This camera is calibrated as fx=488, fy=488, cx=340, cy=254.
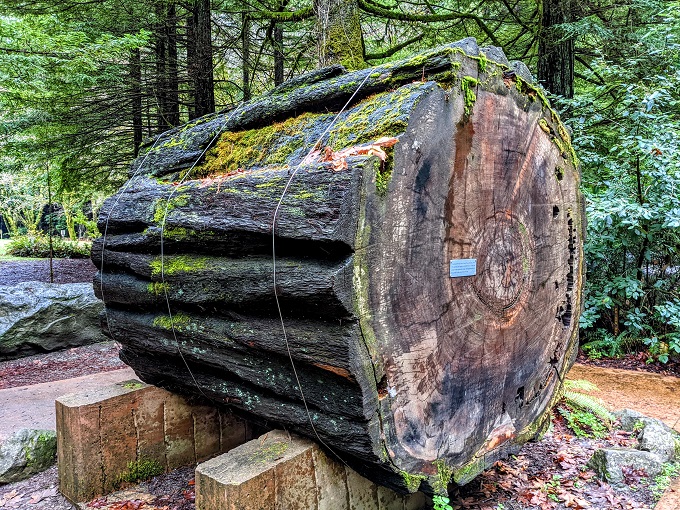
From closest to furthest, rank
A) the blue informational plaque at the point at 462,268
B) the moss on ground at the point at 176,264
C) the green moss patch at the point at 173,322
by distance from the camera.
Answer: the blue informational plaque at the point at 462,268
the moss on ground at the point at 176,264
the green moss patch at the point at 173,322

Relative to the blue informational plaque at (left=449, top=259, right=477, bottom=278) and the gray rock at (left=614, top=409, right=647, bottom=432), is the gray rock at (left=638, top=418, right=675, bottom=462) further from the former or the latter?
the blue informational plaque at (left=449, top=259, right=477, bottom=278)

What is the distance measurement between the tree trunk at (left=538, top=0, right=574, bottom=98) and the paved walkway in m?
6.41

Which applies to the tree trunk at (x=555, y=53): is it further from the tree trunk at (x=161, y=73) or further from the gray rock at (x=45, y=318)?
the gray rock at (x=45, y=318)

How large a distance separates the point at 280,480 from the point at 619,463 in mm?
2308

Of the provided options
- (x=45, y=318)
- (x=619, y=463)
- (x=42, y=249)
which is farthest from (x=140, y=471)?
(x=42, y=249)

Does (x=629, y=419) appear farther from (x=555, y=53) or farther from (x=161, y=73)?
(x=161, y=73)

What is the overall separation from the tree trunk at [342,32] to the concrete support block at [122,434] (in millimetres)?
3756

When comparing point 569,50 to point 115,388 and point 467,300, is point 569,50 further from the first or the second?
point 115,388

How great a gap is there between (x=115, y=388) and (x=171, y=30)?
814cm

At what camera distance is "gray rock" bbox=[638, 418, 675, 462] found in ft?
11.0

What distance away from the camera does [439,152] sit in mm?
1979

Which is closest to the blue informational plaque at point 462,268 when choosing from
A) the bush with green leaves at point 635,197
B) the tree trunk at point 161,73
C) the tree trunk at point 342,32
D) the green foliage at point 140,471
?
the green foliage at point 140,471

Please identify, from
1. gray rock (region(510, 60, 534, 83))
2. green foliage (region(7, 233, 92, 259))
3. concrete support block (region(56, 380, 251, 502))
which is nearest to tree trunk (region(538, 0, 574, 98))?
gray rock (region(510, 60, 534, 83))

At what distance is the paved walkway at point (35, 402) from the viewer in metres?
3.58
